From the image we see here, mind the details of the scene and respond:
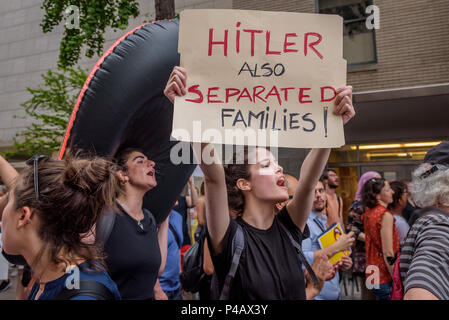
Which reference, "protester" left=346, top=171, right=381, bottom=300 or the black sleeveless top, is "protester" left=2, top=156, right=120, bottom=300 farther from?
"protester" left=346, top=171, right=381, bottom=300

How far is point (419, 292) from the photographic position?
121 cm

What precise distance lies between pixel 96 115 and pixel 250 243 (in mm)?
1100

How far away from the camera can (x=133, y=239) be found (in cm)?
199

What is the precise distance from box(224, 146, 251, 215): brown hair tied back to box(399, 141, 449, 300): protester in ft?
2.75

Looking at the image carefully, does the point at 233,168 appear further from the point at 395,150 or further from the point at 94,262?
the point at 395,150

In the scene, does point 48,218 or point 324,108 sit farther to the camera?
point 324,108

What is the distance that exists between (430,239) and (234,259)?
817 millimetres

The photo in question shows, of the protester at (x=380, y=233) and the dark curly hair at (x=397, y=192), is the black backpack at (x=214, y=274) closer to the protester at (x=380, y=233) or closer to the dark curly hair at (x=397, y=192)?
the protester at (x=380, y=233)

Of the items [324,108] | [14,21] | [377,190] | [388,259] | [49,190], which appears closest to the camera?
[49,190]

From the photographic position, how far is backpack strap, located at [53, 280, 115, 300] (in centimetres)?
115
